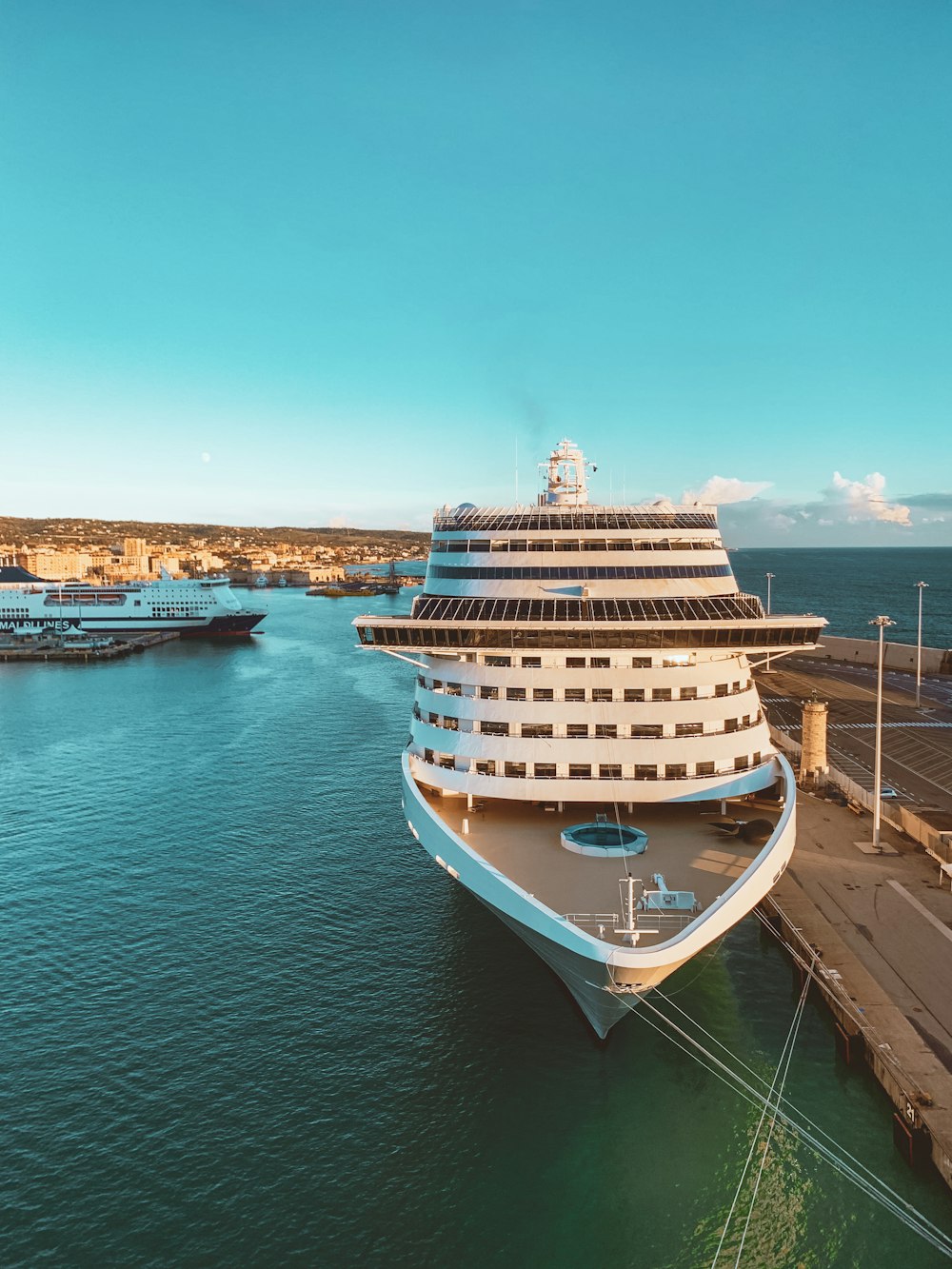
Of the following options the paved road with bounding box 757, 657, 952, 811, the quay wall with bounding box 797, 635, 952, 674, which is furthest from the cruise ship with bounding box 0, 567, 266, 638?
the paved road with bounding box 757, 657, 952, 811

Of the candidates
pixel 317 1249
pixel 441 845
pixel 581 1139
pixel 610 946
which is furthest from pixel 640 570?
pixel 317 1249

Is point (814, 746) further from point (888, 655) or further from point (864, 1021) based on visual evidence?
point (888, 655)

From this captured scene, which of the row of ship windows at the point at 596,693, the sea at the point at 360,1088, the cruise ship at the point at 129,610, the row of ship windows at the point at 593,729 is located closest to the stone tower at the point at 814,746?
the sea at the point at 360,1088

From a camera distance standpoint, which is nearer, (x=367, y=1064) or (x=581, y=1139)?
(x=581, y=1139)

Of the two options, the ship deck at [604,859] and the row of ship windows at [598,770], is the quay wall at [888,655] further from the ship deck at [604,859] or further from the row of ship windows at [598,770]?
the ship deck at [604,859]

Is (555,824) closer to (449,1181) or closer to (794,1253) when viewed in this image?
(449,1181)

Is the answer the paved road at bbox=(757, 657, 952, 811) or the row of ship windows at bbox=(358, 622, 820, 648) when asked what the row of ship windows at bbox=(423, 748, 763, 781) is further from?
the paved road at bbox=(757, 657, 952, 811)
